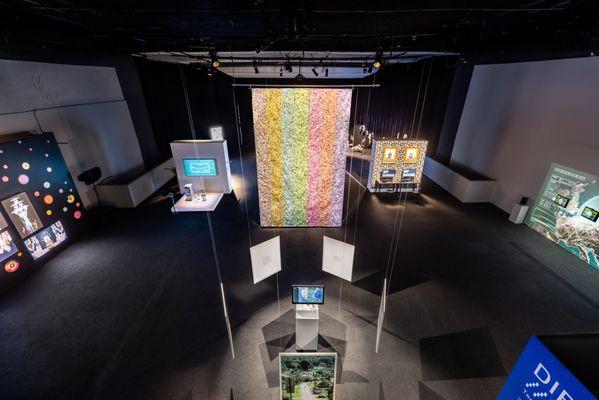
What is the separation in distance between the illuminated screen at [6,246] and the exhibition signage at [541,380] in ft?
23.3

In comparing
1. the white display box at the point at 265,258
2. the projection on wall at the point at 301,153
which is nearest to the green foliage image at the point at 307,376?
the white display box at the point at 265,258

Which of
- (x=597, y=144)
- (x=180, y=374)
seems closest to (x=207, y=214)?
(x=180, y=374)

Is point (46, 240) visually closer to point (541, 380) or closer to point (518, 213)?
point (541, 380)

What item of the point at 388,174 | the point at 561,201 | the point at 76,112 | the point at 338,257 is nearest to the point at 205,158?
the point at 76,112

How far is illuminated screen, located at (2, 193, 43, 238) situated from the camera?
479 cm

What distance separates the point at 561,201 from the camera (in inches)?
227

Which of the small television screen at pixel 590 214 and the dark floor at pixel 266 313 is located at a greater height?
the small television screen at pixel 590 214

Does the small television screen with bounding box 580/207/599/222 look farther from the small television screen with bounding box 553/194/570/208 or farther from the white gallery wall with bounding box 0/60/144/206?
the white gallery wall with bounding box 0/60/144/206

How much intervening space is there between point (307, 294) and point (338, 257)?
0.74 m

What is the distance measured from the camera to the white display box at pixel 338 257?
12.5 ft

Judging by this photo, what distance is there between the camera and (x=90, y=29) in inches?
205

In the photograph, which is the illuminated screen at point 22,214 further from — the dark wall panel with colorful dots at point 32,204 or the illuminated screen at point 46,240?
the illuminated screen at point 46,240

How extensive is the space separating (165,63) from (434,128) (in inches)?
407

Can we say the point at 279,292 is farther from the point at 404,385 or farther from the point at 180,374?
the point at 404,385
